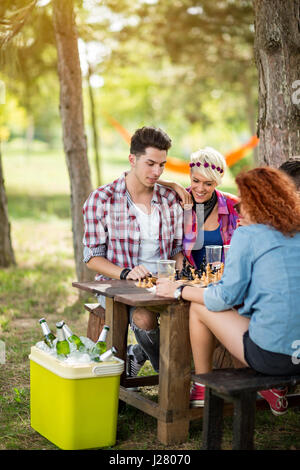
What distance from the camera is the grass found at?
134 inches

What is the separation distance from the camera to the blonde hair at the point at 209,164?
4262 mm

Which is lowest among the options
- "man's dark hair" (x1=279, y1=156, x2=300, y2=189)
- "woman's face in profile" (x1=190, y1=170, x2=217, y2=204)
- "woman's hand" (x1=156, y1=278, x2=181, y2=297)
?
"woman's hand" (x1=156, y1=278, x2=181, y2=297)

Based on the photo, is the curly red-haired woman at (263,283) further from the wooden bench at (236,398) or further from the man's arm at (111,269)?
the man's arm at (111,269)

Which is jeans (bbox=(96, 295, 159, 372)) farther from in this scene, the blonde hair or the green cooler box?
the blonde hair

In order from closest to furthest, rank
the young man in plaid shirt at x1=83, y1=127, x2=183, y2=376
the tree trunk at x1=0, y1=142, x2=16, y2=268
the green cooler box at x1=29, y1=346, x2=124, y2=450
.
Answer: the green cooler box at x1=29, y1=346, x2=124, y2=450 → the young man in plaid shirt at x1=83, y1=127, x2=183, y2=376 → the tree trunk at x1=0, y1=142, x2=16, y2=268

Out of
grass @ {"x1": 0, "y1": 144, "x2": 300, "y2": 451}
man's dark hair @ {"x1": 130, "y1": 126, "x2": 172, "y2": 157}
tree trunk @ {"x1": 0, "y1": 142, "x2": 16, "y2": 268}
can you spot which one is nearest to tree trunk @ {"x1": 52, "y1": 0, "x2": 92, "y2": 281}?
grass @ {"x1": 0, "y1": 144, "x2": 300, "y2": 451}

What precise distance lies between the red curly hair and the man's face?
98cm

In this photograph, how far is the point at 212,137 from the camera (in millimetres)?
51375

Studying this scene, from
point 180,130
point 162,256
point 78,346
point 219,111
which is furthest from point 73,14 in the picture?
point 180,130

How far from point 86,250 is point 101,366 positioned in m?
1.07

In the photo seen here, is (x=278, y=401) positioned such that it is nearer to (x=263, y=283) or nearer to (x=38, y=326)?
(x=263, y=283)

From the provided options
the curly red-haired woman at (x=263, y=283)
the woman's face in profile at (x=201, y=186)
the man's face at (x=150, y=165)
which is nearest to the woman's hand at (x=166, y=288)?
the curly red-haired woman at (x=263, y=283)
